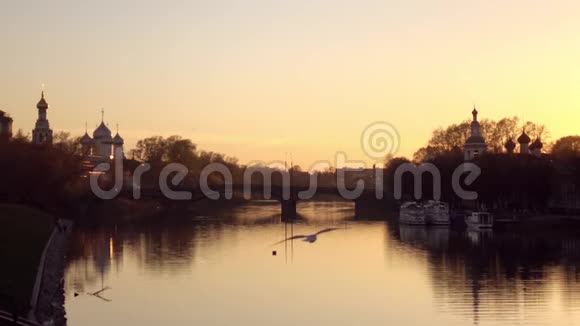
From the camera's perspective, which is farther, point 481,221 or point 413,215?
point 413,215

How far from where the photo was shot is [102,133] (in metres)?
172

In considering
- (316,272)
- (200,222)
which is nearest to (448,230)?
(200,222)

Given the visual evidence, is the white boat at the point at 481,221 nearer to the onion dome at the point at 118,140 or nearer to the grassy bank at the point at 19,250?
the grassy bank at the point at 19,250

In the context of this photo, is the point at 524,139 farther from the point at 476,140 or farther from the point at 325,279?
the point at 325,279

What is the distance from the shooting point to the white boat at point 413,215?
3290 inches

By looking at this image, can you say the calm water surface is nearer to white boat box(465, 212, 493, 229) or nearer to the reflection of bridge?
white boat box(465, 212, 493, 229)

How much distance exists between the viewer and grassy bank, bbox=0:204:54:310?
30.2 meters

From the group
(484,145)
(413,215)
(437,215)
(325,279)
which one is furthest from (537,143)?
(325,279)

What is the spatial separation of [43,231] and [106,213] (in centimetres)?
4262

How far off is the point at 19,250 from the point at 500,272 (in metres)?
24.2

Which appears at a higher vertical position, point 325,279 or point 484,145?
point 484,145

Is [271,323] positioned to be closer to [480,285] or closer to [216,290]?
[216,290]

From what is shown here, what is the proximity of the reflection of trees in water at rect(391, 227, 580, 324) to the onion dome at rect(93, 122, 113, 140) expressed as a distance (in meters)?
106

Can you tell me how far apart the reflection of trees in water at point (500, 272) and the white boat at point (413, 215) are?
8.44 meters
